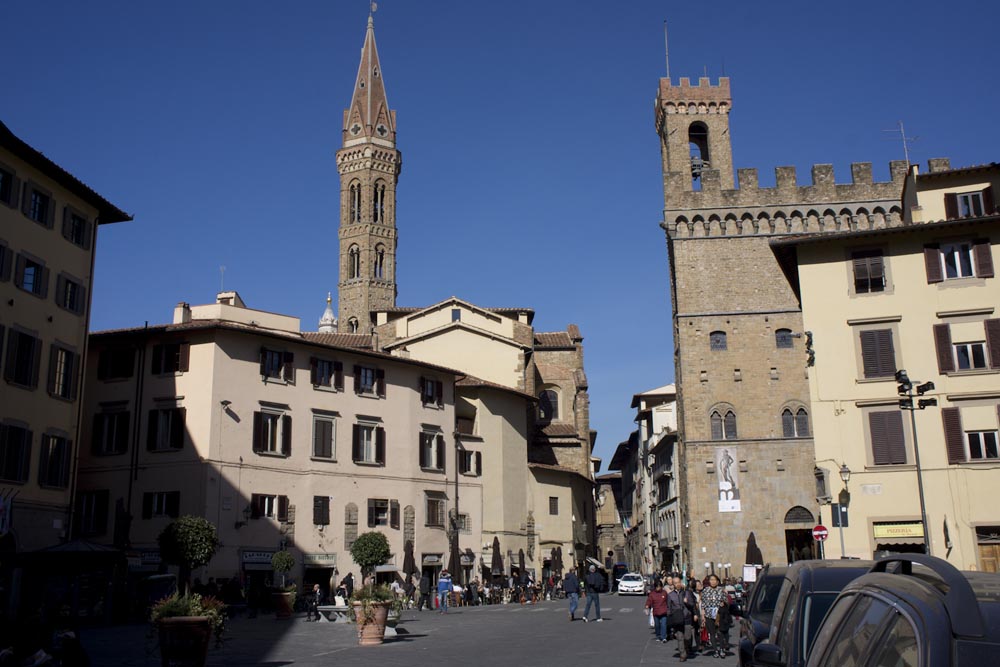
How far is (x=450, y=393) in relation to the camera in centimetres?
4922

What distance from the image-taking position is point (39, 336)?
30.3m

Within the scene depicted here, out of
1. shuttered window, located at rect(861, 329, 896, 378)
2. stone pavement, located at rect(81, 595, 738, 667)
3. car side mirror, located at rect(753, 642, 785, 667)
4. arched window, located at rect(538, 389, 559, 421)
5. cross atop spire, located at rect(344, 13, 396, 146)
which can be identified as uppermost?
cross atop spire, located at rect(344, 13, 396, 146)

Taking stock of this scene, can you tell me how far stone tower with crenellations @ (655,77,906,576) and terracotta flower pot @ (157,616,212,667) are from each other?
1396 inches

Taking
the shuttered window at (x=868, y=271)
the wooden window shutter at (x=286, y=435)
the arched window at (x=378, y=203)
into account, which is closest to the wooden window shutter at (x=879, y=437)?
the shuttered window at (x=868, y=271)

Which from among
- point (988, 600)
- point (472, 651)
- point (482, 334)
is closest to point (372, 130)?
point (482, 334)

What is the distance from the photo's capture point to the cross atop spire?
99875 mm

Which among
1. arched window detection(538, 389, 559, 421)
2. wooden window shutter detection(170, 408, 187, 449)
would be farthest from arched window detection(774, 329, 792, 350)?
wooden window shutter detection(170, 408, 187, 449)

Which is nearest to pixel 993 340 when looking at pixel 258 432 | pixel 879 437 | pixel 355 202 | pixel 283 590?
pixel 879 437

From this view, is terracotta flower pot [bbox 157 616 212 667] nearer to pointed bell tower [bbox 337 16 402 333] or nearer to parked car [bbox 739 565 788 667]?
parked car [bbox 739 565 788 667]

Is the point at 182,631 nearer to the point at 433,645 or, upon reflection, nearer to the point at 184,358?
the point at 433,645

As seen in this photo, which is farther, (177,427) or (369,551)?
(177,427)

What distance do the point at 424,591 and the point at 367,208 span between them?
6066 centimetres

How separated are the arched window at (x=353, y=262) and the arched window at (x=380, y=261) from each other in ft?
5.78

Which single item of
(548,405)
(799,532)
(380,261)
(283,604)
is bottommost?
(283,604)
